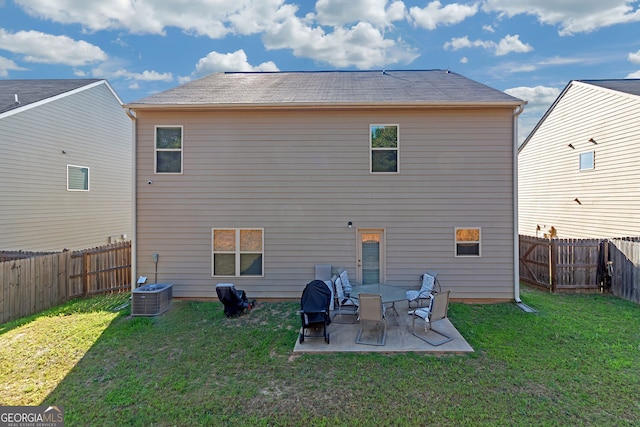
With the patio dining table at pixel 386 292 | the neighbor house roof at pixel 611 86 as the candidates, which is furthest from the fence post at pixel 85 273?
the neighbor house roof at pixel 611 86

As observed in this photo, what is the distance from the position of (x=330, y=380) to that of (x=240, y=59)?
13.3 metres

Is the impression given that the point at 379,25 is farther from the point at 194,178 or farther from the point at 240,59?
the point at 194,178

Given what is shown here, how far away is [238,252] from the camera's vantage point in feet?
26.3

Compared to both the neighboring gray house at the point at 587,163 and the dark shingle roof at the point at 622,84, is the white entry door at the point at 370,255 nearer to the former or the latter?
the neighboring gray house at the point at 587,163

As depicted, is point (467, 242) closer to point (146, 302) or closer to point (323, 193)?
point (323, 193)

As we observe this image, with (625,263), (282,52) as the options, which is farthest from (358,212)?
(282,52)

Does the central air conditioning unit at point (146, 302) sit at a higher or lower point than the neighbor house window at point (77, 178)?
lower

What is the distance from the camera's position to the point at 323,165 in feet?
26.1

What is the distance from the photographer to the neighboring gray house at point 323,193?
7.82 metres

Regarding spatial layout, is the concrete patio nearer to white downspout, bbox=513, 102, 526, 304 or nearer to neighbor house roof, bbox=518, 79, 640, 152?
white downspout, bbox=513, 102, 526, 304

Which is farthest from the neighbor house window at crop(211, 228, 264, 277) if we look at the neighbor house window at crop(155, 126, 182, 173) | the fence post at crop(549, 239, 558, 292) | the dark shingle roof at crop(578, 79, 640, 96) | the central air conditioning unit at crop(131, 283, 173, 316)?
the dark shingle roof at crop(578, 79, 640, 96)

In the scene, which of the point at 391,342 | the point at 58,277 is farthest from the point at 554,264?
the point at 58,277

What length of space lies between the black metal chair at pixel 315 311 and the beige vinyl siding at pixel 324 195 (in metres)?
2.18

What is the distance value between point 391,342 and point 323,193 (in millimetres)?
4028
